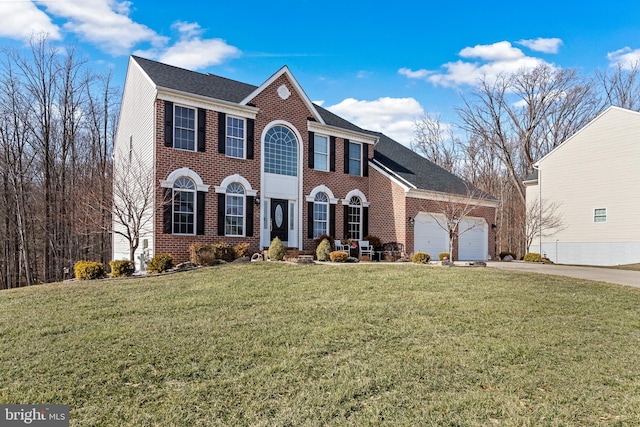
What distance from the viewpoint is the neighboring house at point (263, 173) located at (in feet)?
49.6

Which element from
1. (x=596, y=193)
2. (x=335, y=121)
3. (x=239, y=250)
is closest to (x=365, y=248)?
(x=239, y=250)

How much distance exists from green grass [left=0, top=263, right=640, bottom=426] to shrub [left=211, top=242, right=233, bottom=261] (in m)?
4.92

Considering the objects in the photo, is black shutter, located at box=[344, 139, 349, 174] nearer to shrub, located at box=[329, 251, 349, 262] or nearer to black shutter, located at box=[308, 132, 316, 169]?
black shutter, located at box=[308, 132, 316, 169]

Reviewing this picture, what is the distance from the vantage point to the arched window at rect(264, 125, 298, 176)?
58.2 ft

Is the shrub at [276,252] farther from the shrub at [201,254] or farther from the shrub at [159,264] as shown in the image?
the shrub at [159,264]

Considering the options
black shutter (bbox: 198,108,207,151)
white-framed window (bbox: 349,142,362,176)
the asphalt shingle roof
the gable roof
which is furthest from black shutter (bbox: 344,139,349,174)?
black shutter (bbox: 198,108,207,151)

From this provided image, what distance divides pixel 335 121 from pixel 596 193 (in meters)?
16.4

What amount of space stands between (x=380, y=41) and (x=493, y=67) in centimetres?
2211

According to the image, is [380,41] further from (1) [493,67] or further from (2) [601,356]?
(1) [493,67]

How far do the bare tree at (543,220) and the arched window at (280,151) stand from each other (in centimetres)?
1728

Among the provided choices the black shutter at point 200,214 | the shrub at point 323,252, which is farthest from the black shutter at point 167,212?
the shrub at point 323,252

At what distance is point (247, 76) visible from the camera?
20812mm

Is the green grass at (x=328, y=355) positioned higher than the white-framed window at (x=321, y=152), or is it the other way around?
the white-framed window at (x=321, y=152)

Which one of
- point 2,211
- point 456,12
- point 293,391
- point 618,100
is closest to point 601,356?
point 293,391
